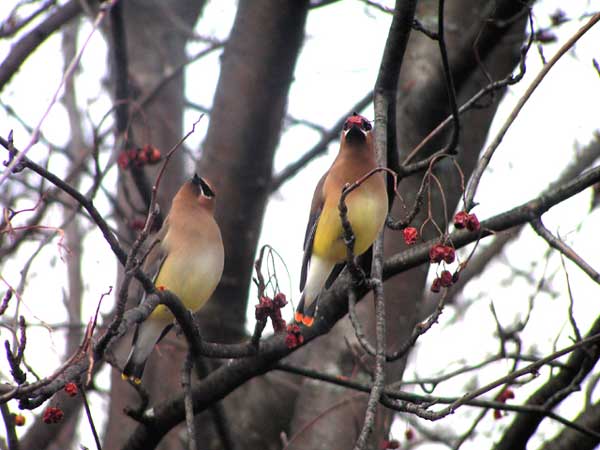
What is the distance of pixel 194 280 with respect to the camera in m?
4.16

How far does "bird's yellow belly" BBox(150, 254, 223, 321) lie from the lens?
13.6ft

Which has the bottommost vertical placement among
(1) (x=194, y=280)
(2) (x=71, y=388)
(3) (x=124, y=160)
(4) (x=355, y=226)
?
(2) (x=71, y=388)

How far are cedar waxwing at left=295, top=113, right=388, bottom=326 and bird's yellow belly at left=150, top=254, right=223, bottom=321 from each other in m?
0.48

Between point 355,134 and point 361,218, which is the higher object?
point 355,134

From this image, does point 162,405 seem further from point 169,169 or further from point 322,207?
point 169,169

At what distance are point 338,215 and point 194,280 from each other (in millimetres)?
877

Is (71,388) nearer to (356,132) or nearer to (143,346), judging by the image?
(143,346)

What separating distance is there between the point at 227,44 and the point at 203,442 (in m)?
2.38

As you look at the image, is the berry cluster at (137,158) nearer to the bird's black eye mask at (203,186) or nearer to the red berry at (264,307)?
the bird's black eye mask at (203,186)

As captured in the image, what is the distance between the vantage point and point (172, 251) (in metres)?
4.34

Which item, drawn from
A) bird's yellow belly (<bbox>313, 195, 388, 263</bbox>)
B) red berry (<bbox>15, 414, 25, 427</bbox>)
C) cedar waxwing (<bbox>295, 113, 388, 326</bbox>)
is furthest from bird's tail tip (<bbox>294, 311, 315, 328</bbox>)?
red berry (<bbox>15, 414, 25, 427</bbox>)

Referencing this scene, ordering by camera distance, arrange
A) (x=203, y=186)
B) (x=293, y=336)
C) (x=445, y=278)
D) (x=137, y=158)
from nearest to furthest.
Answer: (x=445, y=278) → (x=293, y=336) → (x=203, y=186) → (x=137, y=158)

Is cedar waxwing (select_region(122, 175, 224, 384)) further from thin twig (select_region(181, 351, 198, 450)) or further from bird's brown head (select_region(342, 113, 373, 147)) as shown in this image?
bird's brown head (select_region(342, 113, 373, 147))

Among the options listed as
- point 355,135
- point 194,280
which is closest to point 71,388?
point 194,280
